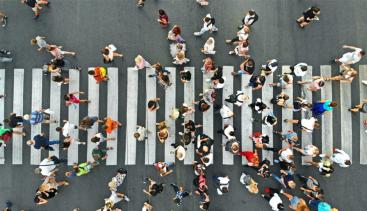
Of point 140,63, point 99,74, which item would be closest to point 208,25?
point 140,63

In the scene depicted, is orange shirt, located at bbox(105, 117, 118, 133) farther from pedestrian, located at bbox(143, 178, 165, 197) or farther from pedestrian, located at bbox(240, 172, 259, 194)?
pedestrian, located at bbox(240, 172, 259, 194)

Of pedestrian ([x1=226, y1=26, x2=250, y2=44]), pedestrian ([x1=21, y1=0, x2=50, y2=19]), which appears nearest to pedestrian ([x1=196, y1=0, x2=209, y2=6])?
pedestrian ([x1=226, y1=26, x2=250, y2=44])

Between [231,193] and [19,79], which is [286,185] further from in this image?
[19,79]

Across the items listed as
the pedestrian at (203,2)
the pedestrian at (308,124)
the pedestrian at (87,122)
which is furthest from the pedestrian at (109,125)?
the pedestrian at (308,124)

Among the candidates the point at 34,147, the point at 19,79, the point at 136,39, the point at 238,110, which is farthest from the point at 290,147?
the point at 19,79

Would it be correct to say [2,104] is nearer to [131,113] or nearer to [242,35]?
[131,113]

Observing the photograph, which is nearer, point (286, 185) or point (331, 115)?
point (286, 185)
